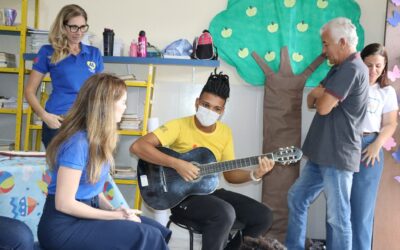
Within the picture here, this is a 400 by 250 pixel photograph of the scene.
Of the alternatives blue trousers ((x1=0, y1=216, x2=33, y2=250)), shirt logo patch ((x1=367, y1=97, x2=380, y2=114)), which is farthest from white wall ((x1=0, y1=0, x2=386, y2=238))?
blue trousers ((x1=0, y1=216, x2=33, y2=250))

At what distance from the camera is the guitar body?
2371mm

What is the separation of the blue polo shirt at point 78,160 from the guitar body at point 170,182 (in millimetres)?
721

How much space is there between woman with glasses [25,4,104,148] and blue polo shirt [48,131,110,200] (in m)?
1.00

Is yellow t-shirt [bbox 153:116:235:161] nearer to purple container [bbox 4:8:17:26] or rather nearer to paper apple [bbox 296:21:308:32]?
paper apple [bbox 296:21:308:32]

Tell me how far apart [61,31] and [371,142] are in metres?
2.08

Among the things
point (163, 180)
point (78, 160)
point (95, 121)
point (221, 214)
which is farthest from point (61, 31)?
point (221, 214)

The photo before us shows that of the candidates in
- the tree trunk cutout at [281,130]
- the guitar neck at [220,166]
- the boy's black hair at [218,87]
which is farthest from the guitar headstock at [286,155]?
the tree trunk cutout at [281,130]

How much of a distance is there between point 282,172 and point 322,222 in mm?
630

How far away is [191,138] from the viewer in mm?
2490

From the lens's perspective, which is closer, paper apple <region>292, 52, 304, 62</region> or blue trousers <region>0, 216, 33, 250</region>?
blue trousers <region>0, 216, 33, 250</region>

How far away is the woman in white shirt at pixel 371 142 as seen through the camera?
9.18 ft

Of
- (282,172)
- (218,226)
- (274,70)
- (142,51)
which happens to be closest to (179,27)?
(142,51)

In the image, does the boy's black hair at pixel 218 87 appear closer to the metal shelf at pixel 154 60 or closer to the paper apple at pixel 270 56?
the metal shelf at pixel 154 60

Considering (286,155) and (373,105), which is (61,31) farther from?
(373,105)
